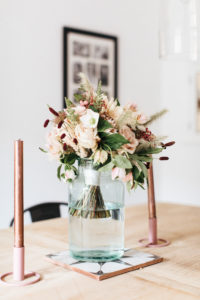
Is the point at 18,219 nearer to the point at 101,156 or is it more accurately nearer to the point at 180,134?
the point at 101,156

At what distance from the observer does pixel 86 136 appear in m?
1.10

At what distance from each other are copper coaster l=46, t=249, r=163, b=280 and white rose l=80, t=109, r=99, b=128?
0.41 metres

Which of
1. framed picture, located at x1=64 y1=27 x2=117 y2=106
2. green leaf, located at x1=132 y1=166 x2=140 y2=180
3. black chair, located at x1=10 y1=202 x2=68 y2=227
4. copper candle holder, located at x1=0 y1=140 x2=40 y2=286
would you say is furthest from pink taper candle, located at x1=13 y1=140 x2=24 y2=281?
framed picture, located at x1=64 y1=27 x2=117 y2=106

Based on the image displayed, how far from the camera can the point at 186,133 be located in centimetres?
414

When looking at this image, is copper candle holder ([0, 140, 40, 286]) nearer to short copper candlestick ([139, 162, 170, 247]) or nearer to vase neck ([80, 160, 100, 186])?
vase neck ([80, 160, 100, 186])

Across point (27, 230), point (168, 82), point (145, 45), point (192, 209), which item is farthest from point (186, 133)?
point (27, 230)

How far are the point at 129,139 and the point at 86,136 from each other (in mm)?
129

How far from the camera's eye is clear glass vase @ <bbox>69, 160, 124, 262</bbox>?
1.18 metres

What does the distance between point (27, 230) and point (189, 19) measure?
115cm

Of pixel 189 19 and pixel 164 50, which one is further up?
pixel 189 19

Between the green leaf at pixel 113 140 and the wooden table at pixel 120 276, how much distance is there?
368 mm

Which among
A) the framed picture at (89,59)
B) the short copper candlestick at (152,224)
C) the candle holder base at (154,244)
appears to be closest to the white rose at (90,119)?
the short copper candlestick at (152,224)

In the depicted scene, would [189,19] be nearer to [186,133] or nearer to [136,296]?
[136,296]

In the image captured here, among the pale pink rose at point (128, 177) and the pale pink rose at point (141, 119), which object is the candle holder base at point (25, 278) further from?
the pale pink rose at point (141, 119)
